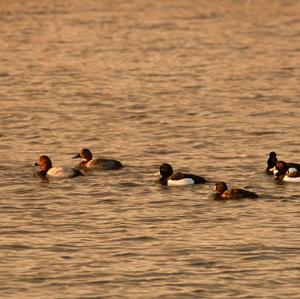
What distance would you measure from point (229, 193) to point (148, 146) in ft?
26.0

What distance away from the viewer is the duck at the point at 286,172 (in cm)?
4062

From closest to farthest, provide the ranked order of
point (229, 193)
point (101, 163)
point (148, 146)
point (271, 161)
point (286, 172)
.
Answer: point (229, 193) → point (286, 172) → point (271, 161) → point (101, 163) → point (148, 146)

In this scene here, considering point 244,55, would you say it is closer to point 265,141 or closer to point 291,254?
point 265,141

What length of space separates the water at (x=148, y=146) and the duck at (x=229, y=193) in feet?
0.80

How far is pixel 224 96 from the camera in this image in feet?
181

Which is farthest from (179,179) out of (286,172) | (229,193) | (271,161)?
(271,161)

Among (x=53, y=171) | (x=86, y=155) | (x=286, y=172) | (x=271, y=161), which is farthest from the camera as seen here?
(x=86, y=155)

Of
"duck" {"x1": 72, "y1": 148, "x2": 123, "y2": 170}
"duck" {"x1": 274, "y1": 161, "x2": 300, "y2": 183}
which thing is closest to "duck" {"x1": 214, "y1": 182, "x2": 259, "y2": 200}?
"duck" {"x1": 274, "y1": 161, "x2": 300, "y2": 183}

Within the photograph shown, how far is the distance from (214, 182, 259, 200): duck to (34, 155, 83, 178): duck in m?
4.52

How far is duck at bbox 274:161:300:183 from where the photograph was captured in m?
40.6

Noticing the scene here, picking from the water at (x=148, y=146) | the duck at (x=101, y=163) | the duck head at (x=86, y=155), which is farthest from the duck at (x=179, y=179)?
the duck head at (x=86, y=155)

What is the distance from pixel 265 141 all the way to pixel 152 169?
5189 millimetres

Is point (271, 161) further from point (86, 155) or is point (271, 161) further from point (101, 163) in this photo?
point (86, 155)

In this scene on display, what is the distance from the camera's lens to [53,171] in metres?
41.8
